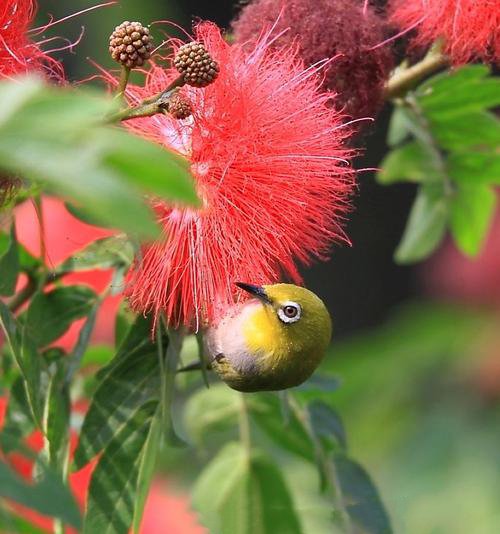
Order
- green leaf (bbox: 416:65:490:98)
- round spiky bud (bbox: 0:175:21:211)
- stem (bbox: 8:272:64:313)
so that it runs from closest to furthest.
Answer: round spiky bud (bbox: 0:175:21:211) < stem (bbox: 8:272:64:313) < green leaf (bbox: 416:65:490:98)

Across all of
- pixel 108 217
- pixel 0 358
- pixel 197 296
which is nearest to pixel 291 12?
pixel 197 296

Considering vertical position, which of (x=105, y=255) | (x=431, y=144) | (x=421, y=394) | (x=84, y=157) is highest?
(x=84, y=157)

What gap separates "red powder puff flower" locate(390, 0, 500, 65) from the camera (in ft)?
4.83

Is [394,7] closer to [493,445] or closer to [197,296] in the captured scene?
[197,296]

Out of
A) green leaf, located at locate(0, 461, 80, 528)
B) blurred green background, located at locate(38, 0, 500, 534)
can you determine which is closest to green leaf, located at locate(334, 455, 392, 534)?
green leaf, located at locate(0, 461, 80, 528)

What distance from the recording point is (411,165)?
6.75ft

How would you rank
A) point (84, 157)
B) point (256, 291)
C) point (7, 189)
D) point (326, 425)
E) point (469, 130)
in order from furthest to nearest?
point (469, 130)
point (326, 425)
point (256, 291)
point (7, 189)
point (84, 157)

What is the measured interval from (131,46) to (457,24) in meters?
0.55

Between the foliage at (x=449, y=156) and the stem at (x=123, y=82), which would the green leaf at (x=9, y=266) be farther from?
the foliage at (x=449, y=156)

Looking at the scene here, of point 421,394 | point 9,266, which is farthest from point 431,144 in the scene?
point 421,394

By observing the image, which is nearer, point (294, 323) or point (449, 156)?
point (294, 323)

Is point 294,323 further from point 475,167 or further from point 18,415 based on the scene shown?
point 475,167

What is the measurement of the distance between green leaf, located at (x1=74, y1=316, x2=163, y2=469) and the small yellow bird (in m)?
0.08

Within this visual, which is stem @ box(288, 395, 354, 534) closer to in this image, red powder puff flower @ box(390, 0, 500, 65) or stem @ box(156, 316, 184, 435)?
stem @ box(156, 316, 184, 435)
